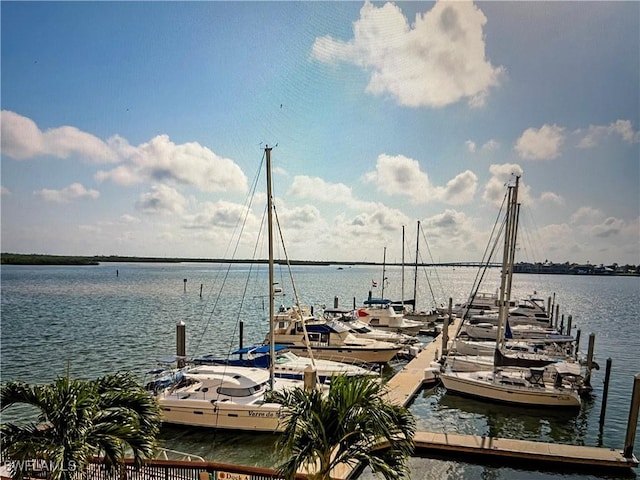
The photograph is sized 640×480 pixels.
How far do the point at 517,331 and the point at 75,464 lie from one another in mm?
38359

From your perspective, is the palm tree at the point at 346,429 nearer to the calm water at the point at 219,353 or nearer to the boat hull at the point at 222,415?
the calm water at the point at 219,353

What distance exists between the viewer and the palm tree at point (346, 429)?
313 inches

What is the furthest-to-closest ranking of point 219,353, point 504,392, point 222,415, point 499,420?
point 219,353 → point 504,392 → point 499,420 → point 222,415

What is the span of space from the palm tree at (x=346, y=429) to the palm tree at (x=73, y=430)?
8.38 feet

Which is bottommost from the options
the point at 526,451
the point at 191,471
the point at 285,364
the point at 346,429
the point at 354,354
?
the point at 526,451

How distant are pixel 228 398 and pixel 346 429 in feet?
39.1

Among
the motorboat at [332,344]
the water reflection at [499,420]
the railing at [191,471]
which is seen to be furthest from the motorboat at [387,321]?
the railing at [191,471]

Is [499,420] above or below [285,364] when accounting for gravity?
below

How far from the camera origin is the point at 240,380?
19094 millimetres

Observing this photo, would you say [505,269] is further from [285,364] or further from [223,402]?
[223,402]

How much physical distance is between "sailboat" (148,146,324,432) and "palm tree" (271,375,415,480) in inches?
391

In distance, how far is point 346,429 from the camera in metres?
8.08

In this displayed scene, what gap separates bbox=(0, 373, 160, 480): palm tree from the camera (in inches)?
275

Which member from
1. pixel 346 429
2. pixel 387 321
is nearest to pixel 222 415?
pixel 346 429
